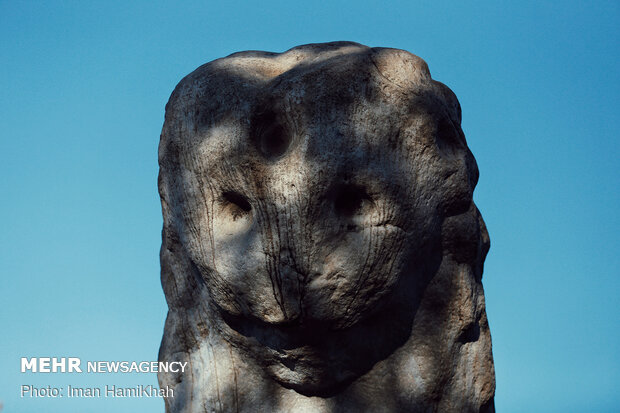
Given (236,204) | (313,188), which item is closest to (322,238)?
(313,188)

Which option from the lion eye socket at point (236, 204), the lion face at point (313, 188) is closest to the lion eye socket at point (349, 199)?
the lion face at point (313, 188)

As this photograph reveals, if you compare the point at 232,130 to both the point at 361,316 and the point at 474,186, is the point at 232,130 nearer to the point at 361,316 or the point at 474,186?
the point at 361,316

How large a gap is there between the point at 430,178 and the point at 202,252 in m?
0.83

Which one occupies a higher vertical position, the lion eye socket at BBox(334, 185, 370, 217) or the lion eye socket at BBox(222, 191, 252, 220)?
the lion eye socket at BBox(222, 191, 252, 220)

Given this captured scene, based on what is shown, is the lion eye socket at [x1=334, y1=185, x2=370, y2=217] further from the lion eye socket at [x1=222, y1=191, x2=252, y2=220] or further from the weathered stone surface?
Answer: the lion eye socket at [x1=222, y1=191, x2=252, y2=220]

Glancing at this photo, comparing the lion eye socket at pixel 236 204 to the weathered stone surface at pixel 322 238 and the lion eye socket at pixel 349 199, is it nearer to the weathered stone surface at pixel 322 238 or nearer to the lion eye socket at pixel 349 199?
the weathered stone surface at pixel 322 238

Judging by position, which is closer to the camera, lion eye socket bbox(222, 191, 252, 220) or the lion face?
the lion face

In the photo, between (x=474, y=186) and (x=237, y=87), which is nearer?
(x=237, y=87)

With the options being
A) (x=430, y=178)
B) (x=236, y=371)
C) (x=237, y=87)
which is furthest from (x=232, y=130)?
(x=236, y=371)

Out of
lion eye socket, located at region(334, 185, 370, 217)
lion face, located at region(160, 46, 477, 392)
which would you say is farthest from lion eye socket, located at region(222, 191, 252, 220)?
lion eye socket, located at region(334, 185, 370, 217)

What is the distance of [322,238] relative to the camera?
99.5 inches

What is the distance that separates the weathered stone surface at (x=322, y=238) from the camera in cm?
255

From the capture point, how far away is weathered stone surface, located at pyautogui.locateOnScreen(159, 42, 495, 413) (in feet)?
8.38

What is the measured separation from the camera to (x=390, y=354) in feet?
9.37
